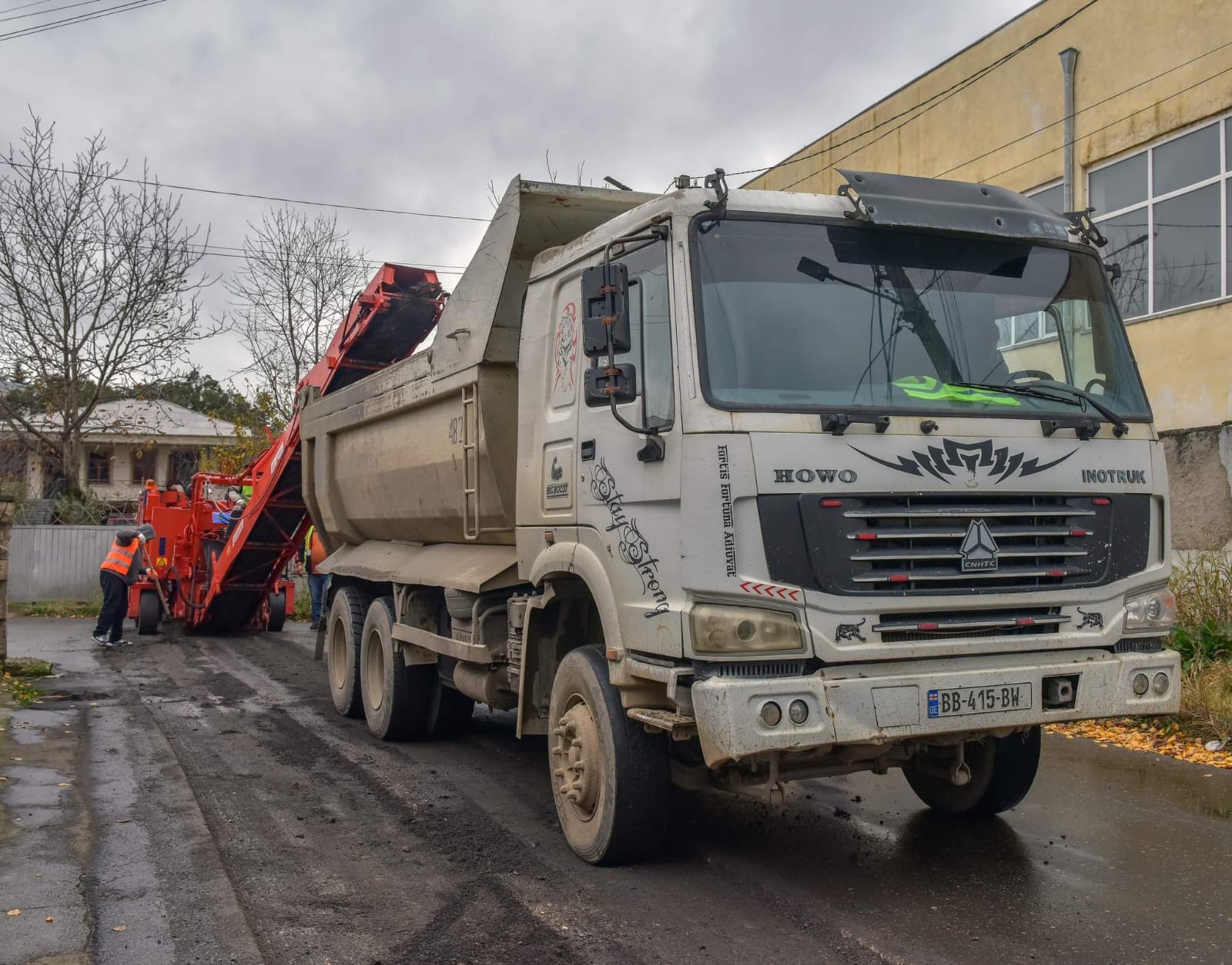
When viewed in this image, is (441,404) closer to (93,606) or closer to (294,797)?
(294,797)

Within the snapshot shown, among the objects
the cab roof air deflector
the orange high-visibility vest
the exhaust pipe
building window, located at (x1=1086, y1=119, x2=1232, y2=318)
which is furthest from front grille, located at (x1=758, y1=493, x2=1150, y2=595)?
the orange high-visibility vest

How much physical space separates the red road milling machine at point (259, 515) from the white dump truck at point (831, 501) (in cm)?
515

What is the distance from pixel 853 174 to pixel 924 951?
308 centimetres

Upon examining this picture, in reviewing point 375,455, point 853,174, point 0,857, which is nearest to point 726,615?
point 853,174

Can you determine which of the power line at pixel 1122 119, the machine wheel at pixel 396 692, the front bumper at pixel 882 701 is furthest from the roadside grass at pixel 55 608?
the front bumper at pixel 882 701

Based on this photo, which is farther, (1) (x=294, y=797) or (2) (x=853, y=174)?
(1) (x=294, y=797)

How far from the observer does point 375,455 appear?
8.80 m

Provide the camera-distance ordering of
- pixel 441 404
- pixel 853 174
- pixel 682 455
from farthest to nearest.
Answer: pixel 441 404 < pixel 853 174 < pixel 682 455

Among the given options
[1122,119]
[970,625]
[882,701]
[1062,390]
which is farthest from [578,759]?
[1122,119]

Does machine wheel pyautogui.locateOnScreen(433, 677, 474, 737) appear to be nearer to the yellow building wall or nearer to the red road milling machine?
the red road milling machine

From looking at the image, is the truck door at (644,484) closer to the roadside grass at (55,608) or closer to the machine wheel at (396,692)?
the machine wheel at (396,692)

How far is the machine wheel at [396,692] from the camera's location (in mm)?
8203

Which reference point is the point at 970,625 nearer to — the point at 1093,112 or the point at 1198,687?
the point at 1198,687

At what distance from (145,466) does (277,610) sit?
2737 centimetres
